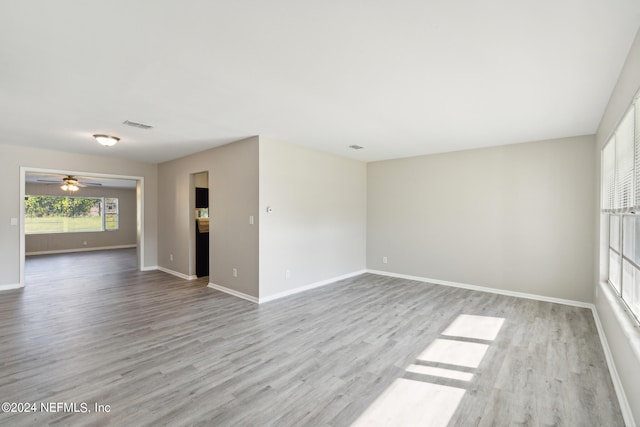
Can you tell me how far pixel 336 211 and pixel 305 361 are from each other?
3.51m

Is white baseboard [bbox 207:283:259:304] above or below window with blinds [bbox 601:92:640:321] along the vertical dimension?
below

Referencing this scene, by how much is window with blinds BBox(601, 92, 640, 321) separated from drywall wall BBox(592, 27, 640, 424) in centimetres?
8

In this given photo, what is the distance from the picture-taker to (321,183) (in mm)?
5555

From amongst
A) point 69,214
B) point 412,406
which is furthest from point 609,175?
point 69,214

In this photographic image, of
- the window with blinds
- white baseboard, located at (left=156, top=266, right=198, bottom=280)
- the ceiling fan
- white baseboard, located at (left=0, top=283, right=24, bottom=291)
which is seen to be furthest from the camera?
the ceiling fan

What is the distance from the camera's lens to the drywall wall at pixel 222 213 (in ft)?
15.0

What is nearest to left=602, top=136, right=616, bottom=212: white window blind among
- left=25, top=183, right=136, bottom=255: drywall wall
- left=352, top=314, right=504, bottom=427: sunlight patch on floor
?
left=352, top=314, right=504, bottom=427: sunlight patch on floor

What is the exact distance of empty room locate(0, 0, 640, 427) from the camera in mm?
1929

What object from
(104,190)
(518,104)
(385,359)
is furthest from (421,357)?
(104,190)

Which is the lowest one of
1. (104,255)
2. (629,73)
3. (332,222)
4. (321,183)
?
(104,255)

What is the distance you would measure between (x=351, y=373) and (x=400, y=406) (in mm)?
517

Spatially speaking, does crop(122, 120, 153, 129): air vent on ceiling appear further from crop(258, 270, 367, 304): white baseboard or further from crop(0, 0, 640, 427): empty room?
crop(258, 270, 367, 304): white baseboard

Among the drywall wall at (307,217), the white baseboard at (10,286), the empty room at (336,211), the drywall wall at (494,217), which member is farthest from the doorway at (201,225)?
the drywall wall at (494,217)

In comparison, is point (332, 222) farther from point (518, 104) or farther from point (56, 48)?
point (56, 48)
